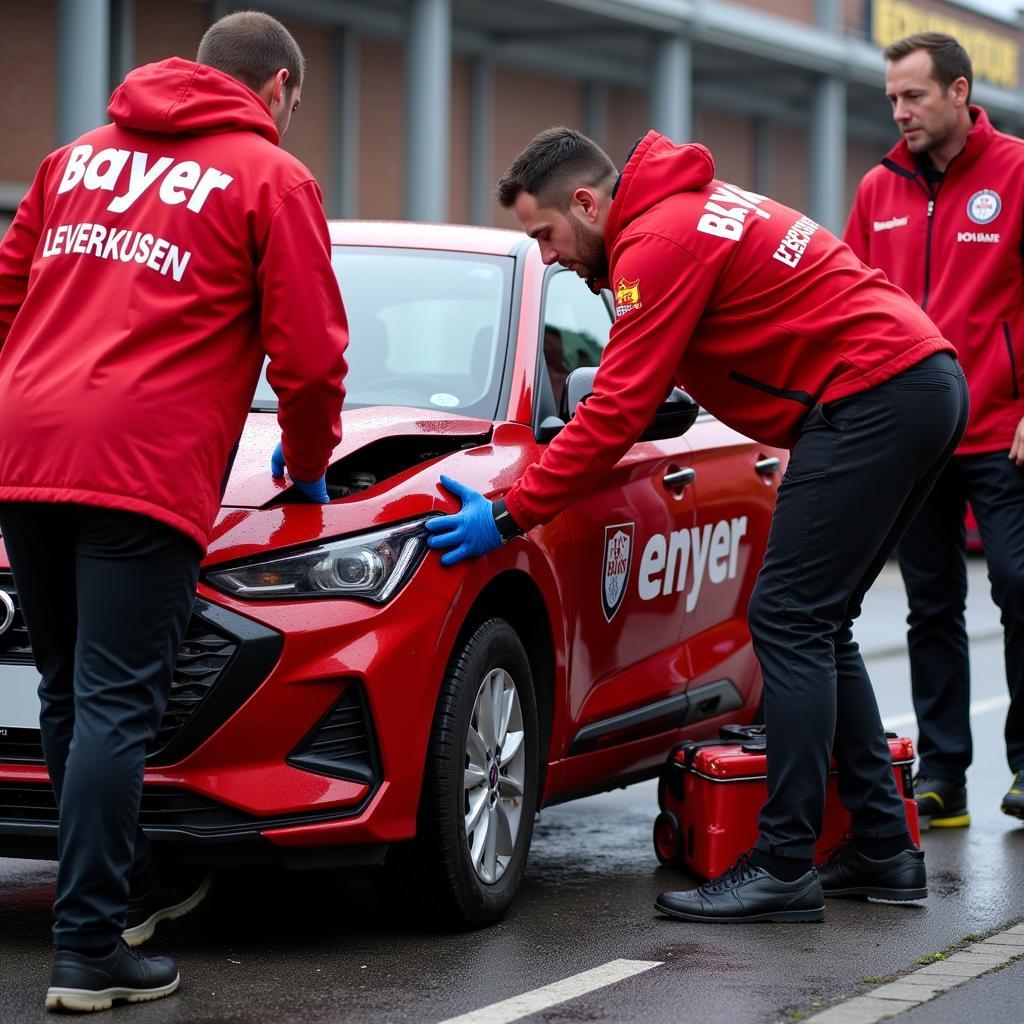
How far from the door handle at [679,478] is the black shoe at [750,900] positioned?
1167 mm

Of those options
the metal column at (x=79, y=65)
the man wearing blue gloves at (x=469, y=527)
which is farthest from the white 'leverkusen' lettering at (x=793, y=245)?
the metal column at (x=79, y=65)

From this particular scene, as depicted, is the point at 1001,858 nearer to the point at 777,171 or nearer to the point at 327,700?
the point at 327,700

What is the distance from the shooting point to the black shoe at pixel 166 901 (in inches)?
173

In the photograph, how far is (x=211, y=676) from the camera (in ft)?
13.4

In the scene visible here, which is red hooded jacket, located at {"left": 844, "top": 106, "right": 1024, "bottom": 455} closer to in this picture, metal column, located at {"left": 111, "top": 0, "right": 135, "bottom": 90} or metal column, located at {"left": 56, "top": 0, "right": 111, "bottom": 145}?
metal column, located at {"left": 56, "top": 0, "right": 111, "bottom": 145}

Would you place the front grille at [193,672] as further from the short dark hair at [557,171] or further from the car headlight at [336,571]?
the short dark hair at [557,171]

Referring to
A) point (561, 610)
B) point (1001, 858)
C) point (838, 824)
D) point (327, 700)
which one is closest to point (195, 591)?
point (327, 700)

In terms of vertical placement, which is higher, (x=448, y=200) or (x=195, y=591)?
(x=448, y=200)

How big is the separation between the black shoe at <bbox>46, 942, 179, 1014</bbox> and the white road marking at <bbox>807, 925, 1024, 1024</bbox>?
4.23 ft

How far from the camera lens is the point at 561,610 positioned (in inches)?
193

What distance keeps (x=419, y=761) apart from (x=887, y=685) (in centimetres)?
586

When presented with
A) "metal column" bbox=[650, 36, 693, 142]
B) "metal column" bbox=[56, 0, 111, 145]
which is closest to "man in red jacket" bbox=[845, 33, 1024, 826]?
"metal column" bbox=[56, 0, 111, 145]

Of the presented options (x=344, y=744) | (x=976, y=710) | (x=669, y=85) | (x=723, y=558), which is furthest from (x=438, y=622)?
(x=669, y=85)

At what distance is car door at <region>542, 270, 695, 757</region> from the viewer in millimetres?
5070
